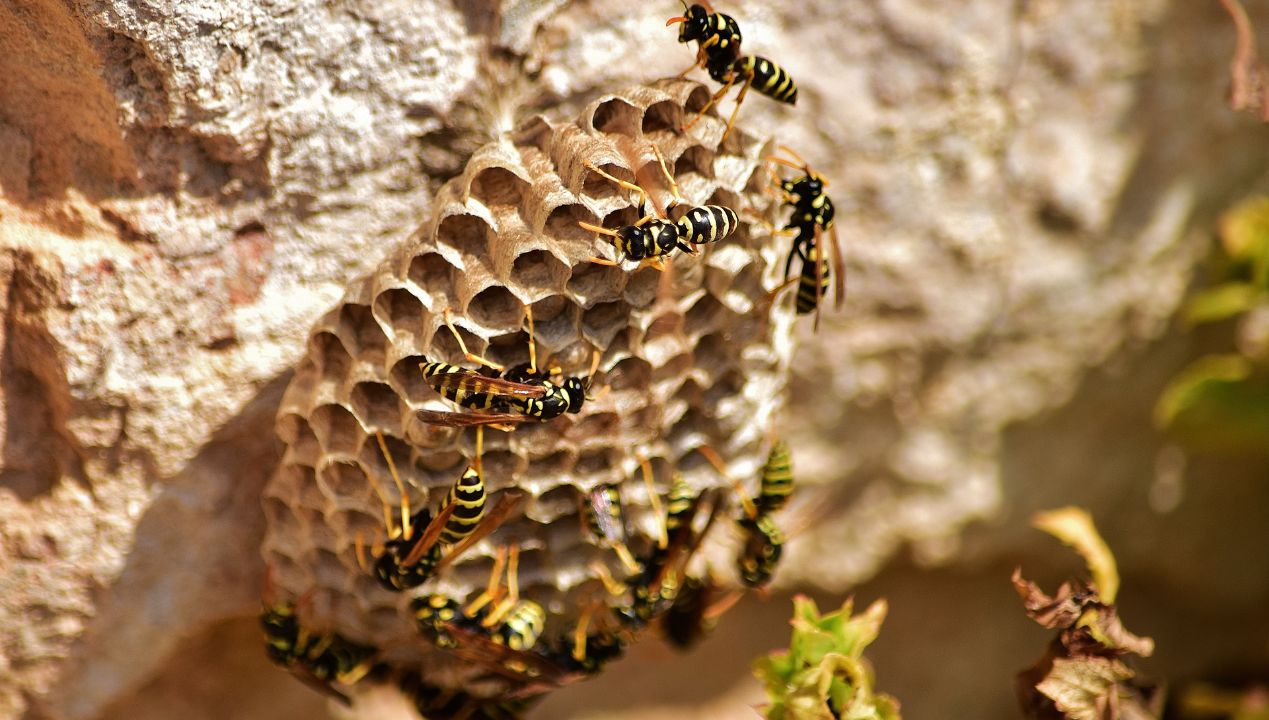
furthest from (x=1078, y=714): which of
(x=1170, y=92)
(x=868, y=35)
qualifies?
(x=1170, y=92)

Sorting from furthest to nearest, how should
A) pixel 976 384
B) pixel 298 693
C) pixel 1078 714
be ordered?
pixel 976 384
pixel 298 693
pixel 1078 714

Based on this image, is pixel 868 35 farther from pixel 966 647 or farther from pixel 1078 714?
pixel 966 647

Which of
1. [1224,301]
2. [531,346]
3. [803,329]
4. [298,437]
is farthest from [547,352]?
[1224,301]

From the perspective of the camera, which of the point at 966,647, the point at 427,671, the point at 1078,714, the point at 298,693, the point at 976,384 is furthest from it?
the point at 966,647

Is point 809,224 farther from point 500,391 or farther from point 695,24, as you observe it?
point 500,391

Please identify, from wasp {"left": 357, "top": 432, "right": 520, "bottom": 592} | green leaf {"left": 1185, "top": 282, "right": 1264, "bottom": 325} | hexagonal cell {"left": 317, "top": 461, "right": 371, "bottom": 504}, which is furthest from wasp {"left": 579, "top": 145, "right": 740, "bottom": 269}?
green leaf {"left": 1185, "top": 282, "right": 1264, "bottom": 325}

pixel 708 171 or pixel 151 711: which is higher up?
pixel 708 171
